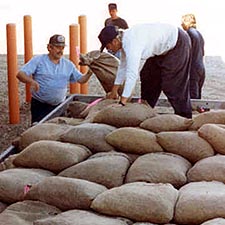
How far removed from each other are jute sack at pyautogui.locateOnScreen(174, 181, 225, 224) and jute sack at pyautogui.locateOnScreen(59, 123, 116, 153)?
110 centimetres

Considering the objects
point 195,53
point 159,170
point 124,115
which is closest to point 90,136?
point 124,115

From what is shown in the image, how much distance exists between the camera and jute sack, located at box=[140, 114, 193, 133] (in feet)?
15.4

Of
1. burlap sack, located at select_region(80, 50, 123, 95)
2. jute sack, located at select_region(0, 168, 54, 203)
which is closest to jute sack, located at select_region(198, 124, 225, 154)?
jute sack, located at select_region(0, 168, 54, 203)

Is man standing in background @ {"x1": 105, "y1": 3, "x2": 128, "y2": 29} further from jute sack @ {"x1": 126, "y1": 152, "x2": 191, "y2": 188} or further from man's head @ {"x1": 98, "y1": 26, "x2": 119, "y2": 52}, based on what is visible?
jute sack @ {"x1": 126, "y1": 152, "x2": 191, "y2": 188}

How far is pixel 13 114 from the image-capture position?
8609mm

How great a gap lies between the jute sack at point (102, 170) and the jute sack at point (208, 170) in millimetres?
409

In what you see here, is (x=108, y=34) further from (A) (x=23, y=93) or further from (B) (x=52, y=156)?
(A) (x=23, y=93)

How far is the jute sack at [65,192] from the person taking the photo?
355 centimetres

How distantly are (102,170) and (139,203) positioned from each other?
24.0 inches

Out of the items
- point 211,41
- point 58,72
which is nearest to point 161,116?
point 58,72

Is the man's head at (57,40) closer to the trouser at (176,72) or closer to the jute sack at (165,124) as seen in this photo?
the trouser at (176,72)

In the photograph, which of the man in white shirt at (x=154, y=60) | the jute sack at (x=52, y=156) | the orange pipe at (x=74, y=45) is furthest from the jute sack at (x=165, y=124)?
the orange pipe at (x=74, y=45)

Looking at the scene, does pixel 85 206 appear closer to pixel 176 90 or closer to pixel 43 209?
pixel 43 209

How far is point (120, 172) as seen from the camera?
394 centimetres
